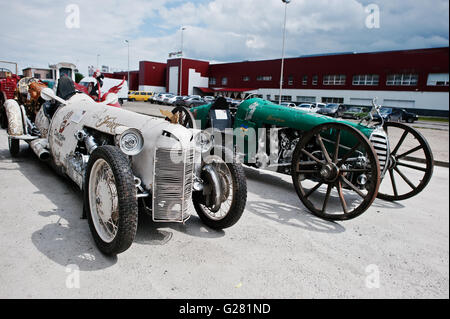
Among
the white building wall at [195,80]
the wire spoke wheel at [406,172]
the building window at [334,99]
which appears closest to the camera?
the wire spoke wheel at [406,172]

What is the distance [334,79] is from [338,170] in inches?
1569

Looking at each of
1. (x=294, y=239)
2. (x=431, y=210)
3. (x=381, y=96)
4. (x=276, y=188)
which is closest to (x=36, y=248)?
(x=294, y=239)

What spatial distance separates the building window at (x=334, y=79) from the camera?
1545 inches

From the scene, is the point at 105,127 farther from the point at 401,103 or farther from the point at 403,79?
the point at 401,103

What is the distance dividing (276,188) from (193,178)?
2.55 meters

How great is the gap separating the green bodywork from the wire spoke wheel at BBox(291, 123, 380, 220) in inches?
8.6

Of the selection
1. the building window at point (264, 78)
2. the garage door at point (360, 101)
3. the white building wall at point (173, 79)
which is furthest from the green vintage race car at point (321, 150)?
the white building wall at point (173, 79)

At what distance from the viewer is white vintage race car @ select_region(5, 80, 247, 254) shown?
103 inches

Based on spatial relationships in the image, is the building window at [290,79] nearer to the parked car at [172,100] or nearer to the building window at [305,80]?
the building window at [305,80]

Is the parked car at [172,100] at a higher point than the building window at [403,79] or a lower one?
lower

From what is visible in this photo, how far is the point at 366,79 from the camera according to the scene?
37.0m

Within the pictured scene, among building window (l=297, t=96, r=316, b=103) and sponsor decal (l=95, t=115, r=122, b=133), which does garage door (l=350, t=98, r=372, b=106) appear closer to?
building window (l=297, t=96, r=316, b=103)

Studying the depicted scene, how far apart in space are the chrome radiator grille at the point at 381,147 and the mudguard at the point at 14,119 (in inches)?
236

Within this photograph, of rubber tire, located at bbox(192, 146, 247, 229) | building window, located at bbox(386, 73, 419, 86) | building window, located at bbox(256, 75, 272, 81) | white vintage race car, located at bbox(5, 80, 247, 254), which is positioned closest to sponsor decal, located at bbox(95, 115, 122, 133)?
white vintage race car, located at bbox(5, 80, 247, 254)
